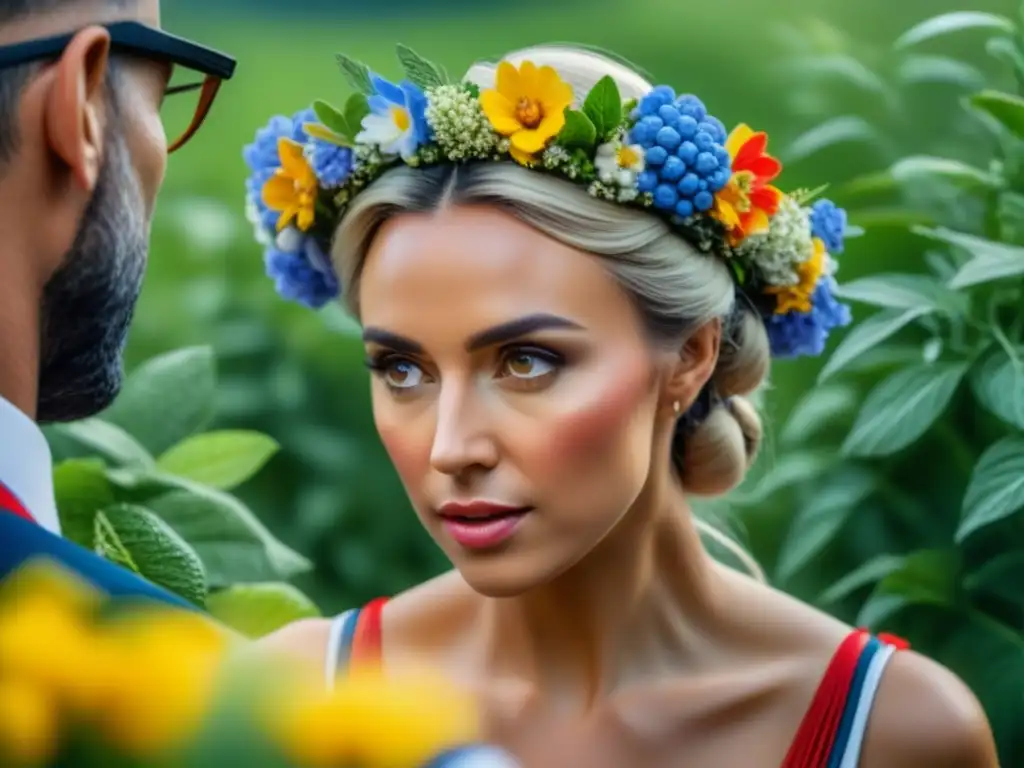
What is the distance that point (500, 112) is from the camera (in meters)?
1.84

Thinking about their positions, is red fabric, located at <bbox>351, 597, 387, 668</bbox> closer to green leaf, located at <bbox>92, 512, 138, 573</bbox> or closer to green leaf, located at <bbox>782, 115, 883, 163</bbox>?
green leaf, located at <bbox>92, 512, 138, 573</bbox>

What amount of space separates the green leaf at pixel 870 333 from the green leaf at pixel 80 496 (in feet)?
3.62

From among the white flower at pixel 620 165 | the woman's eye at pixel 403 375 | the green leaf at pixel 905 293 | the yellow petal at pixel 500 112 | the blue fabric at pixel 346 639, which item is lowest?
the blue fabric at pixel 346 639

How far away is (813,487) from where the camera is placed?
9.27ft

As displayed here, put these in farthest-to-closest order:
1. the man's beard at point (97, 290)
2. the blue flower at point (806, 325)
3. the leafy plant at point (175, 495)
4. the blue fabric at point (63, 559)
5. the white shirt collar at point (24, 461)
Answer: the leafy plant at point (175, 495), the blue flower at point (806, 325), the man's beard at point (97, 290), the white shirt collar at point (24, 461), the blue fabric at point (63, 559)

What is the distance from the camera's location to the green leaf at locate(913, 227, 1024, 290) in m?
2.36

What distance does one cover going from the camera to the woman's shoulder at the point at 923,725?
187 cm

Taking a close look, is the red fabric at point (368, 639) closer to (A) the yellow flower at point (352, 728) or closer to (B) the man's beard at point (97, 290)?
(B) the man's beard at point (97, 290)

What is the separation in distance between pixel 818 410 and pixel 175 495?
110cm

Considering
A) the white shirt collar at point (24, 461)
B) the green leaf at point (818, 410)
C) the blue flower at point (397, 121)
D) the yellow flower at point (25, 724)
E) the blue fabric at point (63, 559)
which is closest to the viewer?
the yellow flower at point (25, 724)

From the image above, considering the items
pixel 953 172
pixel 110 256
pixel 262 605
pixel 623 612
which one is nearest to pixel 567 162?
pixel 623 612

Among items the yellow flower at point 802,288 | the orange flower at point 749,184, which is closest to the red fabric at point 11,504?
the orange flower at point 749,184

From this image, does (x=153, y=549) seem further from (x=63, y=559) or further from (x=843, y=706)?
(x=63, y=559)

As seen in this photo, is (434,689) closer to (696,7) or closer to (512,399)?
(512,399)
